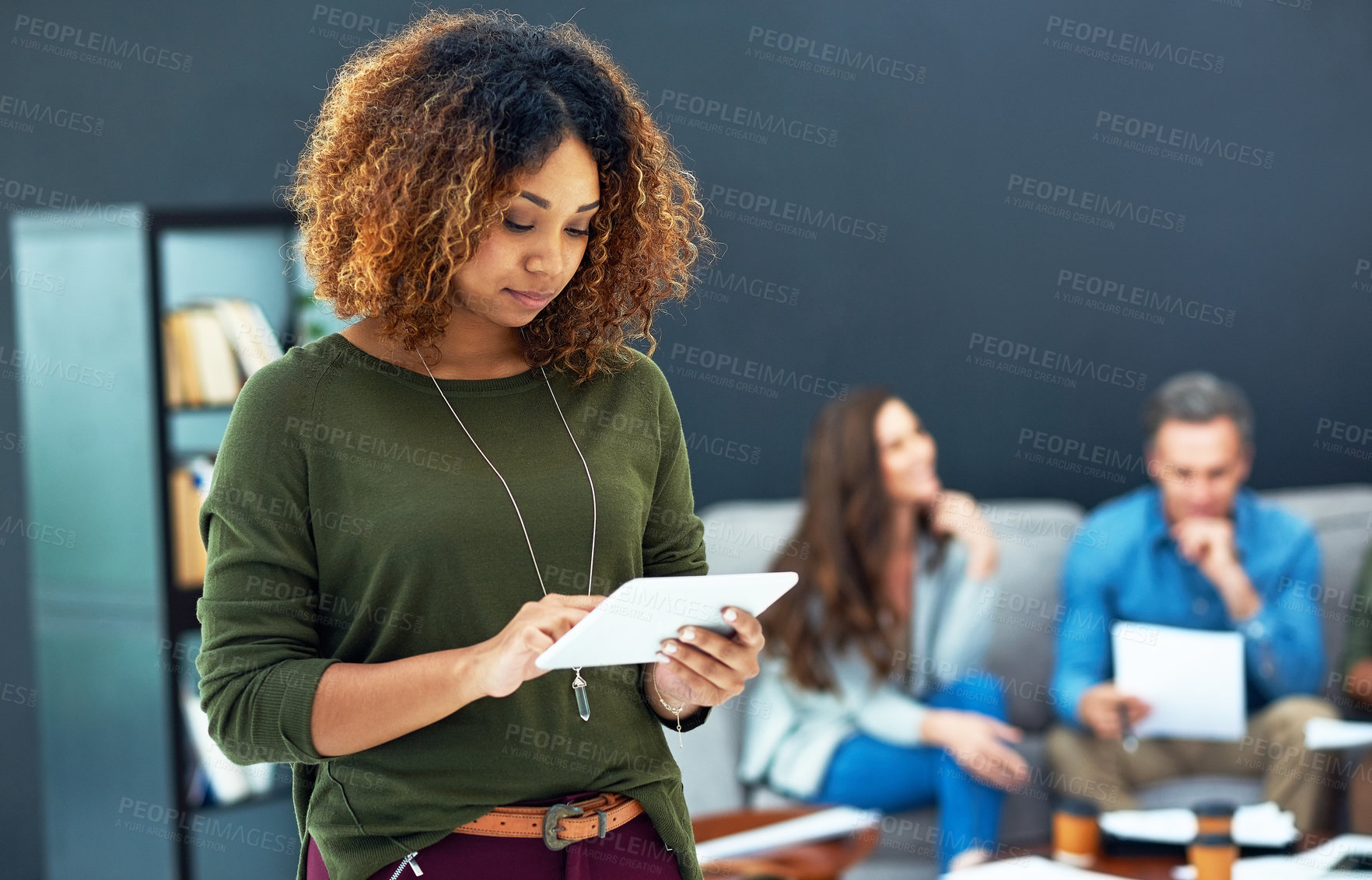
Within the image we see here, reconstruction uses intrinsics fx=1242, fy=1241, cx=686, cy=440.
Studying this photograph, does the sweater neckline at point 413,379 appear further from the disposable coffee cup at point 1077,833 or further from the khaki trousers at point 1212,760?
the khaki trousers at point 1212,760

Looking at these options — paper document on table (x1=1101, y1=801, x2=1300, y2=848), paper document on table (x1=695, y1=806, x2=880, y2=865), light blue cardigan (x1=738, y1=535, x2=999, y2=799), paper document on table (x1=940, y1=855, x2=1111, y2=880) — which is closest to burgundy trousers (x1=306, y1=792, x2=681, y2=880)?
paper document on table (x1=695, y1=806, x2=880, y2=865)

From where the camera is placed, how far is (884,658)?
3.19m

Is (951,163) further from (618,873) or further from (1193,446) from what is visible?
(618,873)

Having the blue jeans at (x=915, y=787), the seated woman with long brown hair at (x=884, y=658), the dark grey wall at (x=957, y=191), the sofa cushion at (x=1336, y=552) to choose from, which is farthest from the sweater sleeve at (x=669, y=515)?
the sofa cushion at (x=1336, y=552)

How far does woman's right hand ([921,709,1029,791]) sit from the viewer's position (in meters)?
3.15

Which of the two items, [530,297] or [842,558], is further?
[842,558]

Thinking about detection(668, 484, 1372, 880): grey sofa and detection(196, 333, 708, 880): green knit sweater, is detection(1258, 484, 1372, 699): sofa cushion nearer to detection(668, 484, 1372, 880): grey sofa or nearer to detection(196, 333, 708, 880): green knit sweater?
detection(668, 484, 1372, 880): grey sofa

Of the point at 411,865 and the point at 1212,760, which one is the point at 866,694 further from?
the point at 411,865

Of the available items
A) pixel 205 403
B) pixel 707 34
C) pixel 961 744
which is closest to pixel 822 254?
pixel 707 34

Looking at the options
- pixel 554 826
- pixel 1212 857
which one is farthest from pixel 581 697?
pixel 1212 857

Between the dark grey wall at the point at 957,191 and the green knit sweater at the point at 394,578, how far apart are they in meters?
2.56

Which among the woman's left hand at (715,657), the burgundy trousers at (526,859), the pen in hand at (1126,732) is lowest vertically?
the pen in hand at (1126,732)

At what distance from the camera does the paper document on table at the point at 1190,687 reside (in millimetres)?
3186

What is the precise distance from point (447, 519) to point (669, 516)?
28 cm
